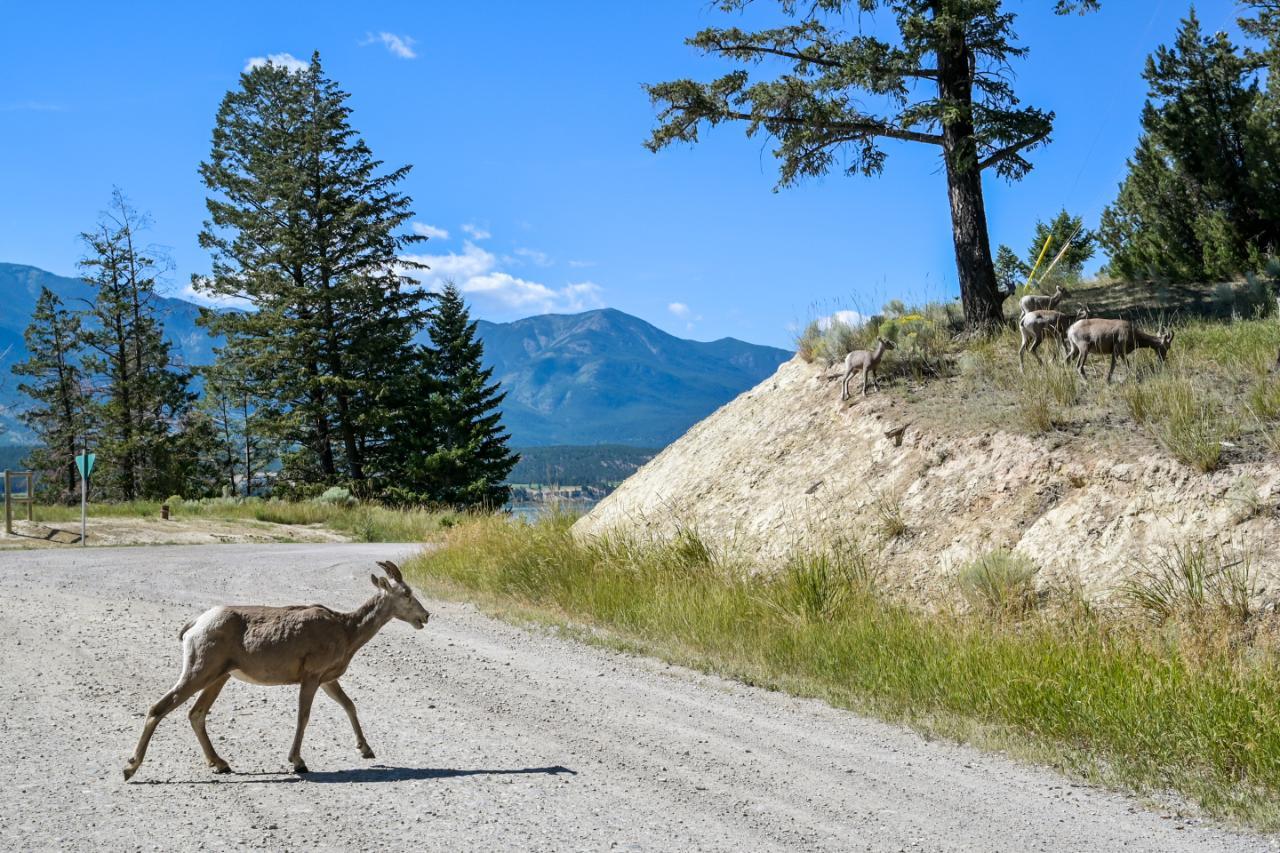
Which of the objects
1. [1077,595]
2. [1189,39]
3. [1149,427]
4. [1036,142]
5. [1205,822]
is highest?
[1189,39]

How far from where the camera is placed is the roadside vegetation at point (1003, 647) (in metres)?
6.25

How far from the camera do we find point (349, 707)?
5.83 meters

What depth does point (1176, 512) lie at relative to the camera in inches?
381

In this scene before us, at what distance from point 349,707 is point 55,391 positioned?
61284 mm

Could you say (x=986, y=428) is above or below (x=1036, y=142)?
below

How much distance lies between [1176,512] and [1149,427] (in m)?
1.47

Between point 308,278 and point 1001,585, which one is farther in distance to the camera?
point 308,278

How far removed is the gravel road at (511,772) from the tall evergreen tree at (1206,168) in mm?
20017

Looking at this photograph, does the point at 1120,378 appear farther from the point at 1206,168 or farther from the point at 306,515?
the point at 306,515

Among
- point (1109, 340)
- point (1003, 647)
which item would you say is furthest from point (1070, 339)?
point (1003, 647)

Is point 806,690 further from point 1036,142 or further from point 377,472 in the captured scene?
point 377,472

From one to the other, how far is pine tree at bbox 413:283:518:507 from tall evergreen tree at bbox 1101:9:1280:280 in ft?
106

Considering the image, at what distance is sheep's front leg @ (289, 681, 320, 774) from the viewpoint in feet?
18.1

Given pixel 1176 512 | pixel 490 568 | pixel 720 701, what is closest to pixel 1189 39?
pixel 1176 512
